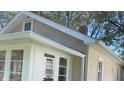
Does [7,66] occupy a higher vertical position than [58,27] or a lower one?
lower

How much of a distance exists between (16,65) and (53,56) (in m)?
0.66

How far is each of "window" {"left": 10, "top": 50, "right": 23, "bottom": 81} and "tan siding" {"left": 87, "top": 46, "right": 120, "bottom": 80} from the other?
1.17 metres

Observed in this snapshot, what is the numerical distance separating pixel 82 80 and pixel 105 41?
774 mm

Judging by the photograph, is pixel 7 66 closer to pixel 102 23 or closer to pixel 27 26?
pixel 27 26

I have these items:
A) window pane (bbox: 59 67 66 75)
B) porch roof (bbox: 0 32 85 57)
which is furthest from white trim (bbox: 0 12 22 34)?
window pane (bbox: 59 67 66 75)

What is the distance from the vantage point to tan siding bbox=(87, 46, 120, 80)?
168 inches

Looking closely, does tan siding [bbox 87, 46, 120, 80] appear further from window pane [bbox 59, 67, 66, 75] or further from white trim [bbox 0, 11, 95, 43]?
window pane [bbox 59, 67, 66, 75]

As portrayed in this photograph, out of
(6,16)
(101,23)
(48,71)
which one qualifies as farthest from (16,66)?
(101,23)

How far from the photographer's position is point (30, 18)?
15.2 ft

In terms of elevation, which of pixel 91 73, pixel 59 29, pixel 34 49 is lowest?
pixel 91 73

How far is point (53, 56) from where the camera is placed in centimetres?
436

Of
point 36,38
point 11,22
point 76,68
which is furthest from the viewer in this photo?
point 11,22
